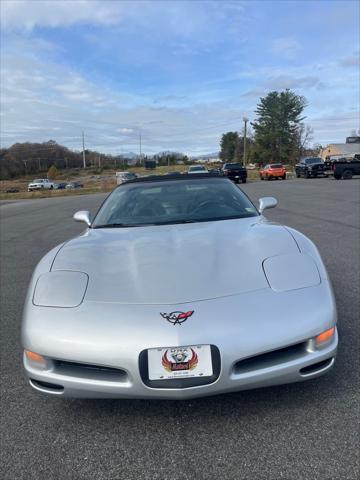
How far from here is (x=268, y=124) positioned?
71.9m

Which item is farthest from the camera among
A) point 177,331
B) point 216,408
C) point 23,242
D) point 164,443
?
point 23,242

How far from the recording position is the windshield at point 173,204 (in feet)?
10.9

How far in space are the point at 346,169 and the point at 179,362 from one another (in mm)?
29650

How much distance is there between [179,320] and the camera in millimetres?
1859

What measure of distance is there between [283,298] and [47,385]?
50.8 inches

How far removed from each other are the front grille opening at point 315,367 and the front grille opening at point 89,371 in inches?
34.9

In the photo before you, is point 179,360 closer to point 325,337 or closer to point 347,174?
point 325,337

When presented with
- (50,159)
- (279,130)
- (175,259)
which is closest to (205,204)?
(175,259)

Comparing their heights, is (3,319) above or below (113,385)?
below

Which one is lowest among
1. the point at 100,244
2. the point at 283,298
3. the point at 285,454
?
the point at 285,454

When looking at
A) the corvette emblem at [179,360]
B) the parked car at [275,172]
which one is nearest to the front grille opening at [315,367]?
the corvette emblem at [179,360]

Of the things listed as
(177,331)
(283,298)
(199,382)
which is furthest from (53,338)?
(283,298)

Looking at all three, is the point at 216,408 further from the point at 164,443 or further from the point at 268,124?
the point at 268,124

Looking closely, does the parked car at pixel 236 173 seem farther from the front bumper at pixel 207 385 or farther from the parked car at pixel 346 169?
the front bumper at pixel 207 385
